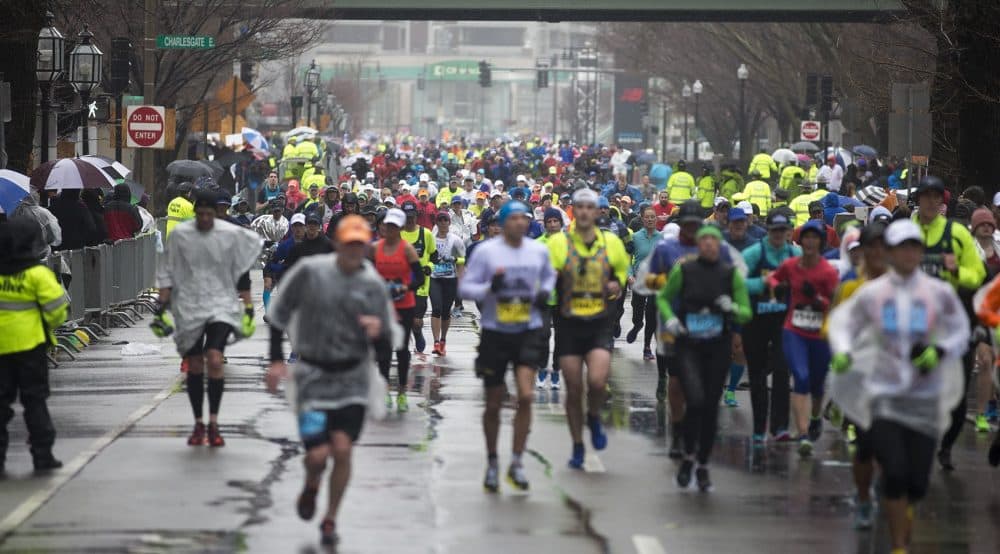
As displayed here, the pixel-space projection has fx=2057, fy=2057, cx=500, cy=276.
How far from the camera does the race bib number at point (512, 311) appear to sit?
13.0 m

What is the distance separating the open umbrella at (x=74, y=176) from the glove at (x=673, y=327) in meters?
13.1

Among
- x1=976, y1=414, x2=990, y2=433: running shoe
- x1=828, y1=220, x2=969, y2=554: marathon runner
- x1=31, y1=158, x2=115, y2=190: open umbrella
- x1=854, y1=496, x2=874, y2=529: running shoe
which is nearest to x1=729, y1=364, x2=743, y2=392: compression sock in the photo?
x1=976, y1=414, x2=990, y2=433: running shoe

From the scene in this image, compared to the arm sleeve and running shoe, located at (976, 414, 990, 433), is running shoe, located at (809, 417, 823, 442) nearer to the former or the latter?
running shoe, located at (976, 414, 990, 433)

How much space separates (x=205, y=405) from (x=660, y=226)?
10514 millimetres

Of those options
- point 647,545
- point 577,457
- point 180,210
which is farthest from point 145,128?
point 647,545

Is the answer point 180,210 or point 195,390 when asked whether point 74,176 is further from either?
point 195,390

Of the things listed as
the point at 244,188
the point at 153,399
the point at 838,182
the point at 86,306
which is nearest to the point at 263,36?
the point at 244,188

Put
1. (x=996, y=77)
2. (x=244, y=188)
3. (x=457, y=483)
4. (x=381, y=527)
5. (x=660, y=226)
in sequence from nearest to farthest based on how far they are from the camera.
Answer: (x=381, y=527), (x=457, y=483), (x=996, y=77), (x=660, y=226), (x=244, y=188)

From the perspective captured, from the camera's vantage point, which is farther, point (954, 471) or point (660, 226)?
point (660, 226)

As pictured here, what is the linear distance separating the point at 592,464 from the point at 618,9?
108 feet

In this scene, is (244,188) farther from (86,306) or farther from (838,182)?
(86,306)

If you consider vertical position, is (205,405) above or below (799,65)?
below

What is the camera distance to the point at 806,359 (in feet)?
47.8

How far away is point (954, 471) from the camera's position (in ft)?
46.3
